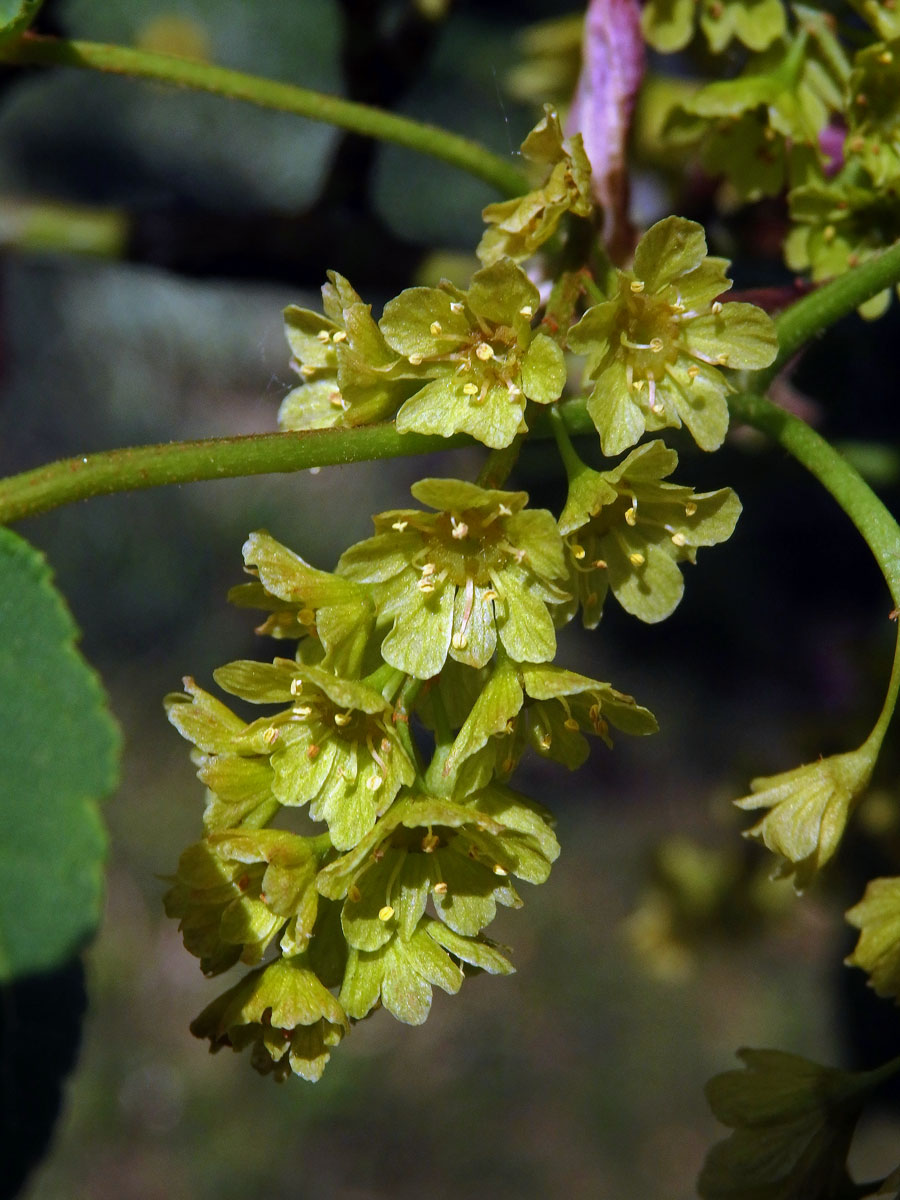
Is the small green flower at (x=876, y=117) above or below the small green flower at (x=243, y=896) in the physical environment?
above

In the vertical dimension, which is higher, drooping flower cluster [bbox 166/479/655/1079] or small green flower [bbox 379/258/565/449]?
small green flower [bbox 379/258/565/449]

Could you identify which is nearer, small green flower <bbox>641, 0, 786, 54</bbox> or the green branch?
the green branch

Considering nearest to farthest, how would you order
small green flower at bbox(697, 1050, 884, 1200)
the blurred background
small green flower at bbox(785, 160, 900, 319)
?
small green flower at bbox(697, 1050, 884, 1200)
small green flower at bbox(785, 160, 900, 319)
the blurred background

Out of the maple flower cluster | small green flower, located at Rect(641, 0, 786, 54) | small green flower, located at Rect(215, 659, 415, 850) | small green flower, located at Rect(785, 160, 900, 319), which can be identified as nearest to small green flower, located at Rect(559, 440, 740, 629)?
the maple flower cluster

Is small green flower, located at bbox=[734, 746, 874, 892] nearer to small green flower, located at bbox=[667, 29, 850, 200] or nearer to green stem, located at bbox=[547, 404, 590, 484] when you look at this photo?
green stem, located at bbox=[547, 404, 590, 484]

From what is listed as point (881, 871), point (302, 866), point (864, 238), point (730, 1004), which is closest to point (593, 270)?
point (864, 238)

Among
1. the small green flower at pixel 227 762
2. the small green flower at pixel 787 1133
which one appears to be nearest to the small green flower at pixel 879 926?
the small green flower at pixel 787 1133

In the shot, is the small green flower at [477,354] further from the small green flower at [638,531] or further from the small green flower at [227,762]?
the small green flower at [227,762]

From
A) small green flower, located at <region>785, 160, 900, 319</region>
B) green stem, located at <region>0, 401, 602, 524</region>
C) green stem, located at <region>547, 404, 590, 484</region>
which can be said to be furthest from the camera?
small green flower, located at <region>785, 160, 900, 319</region>
